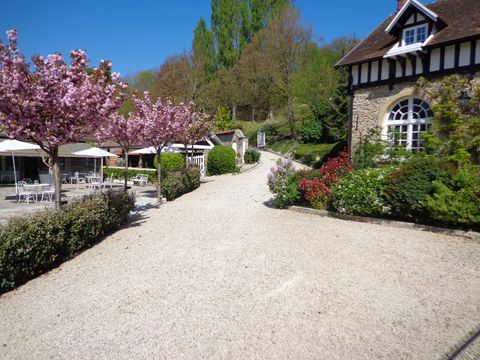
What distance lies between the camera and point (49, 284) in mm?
4891

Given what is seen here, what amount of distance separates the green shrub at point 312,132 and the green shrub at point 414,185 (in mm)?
24794

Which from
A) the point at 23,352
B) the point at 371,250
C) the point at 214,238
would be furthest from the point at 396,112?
the point at 23,352

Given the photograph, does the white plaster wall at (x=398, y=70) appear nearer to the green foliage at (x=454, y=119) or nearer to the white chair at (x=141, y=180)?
the green foliage at (x=454, y=119)

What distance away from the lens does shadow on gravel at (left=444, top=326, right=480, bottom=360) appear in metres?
2.90

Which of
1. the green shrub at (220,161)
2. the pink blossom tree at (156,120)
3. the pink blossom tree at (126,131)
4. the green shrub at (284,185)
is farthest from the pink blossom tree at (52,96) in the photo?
the green shrub at (220,161)

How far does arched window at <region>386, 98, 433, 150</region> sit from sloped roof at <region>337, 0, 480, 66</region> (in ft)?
6.86

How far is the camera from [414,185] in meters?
7.25

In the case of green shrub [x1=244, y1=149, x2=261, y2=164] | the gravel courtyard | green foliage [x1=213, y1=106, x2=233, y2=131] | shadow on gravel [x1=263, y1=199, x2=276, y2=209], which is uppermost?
green foliage [x1=213, y1=106, x2=233, y2=131]

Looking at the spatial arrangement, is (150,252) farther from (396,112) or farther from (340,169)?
(396,112)

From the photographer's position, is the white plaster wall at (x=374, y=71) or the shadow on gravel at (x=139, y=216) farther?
the white plaster wall at (x=374, y=71)

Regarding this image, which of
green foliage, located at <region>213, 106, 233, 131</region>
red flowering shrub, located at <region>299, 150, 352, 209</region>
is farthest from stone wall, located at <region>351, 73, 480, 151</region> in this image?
green foliage, located at <region>213, 106, 233, 131</region>

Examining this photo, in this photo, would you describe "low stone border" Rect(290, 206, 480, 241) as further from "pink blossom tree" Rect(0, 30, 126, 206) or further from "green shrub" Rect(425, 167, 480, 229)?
"pink blossom tree" Rect(0, 30, 126, 206)

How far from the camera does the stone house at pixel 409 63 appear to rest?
1118 cm

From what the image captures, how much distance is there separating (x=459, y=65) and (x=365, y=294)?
414 inches
